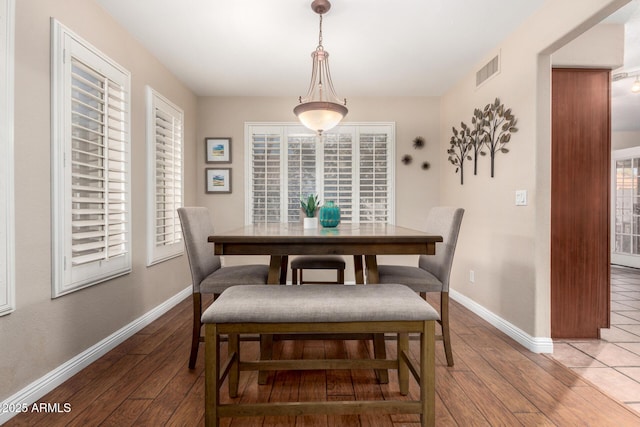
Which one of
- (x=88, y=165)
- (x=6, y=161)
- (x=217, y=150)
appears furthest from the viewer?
(x=217, y=150)

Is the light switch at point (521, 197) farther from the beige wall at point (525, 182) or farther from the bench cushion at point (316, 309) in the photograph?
the bench cushion at point (316, 309)

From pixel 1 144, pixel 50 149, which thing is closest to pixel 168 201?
pixel 50 149

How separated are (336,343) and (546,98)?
232cm

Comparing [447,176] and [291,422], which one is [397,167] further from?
[291,422]

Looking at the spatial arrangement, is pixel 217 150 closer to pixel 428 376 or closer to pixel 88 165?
pixel 88 165

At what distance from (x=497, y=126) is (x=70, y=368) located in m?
3.54

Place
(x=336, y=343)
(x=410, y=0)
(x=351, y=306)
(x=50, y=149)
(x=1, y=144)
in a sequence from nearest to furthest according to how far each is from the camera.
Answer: (x=351, y=306) → (x=1, y=144) → (x=50, y=149) → (x=410, y=0) → (x=336, y=343)

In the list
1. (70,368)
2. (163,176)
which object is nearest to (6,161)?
(70,368)

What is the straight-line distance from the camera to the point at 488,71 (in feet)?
9.95

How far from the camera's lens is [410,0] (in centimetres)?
224

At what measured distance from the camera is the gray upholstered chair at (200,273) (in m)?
2.04

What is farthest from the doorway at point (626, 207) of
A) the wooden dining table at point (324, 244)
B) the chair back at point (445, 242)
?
the wooden dining table at point (324, 244)

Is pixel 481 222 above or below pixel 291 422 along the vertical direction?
above

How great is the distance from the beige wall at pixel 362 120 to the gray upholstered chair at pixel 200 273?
76.7 inches
